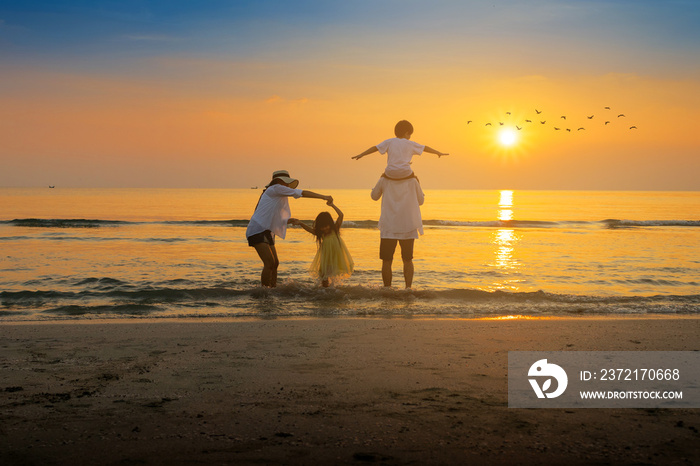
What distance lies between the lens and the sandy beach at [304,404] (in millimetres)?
2920

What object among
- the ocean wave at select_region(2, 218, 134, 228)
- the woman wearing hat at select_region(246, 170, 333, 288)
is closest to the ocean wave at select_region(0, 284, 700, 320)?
the woman wearing hat at select_region(246, 170, 333, 288)

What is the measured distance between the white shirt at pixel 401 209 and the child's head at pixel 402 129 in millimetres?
709

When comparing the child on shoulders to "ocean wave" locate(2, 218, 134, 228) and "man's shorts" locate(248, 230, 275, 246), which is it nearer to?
"man's shorts" locate(248, 230, 275, 246)

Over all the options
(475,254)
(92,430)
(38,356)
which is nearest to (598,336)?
(92,430)

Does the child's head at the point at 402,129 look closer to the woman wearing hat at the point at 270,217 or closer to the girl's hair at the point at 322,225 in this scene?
the woman wearing hat at the point at 270,217

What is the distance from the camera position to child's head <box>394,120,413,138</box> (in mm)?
8891

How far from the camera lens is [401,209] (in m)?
8.93

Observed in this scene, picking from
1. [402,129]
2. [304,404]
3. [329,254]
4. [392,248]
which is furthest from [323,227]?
[304,404]

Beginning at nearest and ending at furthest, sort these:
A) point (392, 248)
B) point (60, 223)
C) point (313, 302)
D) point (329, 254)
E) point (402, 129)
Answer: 1. point (313, 302)
2. point (402, 129)
3. point (392, 248)
4. point (329, 254)
5. point (60, 223)

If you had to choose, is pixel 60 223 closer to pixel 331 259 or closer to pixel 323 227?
pixel 323 227

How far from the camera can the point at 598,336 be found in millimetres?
5930

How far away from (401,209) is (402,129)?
4.05 ft

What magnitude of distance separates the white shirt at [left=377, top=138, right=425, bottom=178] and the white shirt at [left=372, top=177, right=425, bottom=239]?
0.20 meters

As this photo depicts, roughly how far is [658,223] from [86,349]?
32.4 metres
